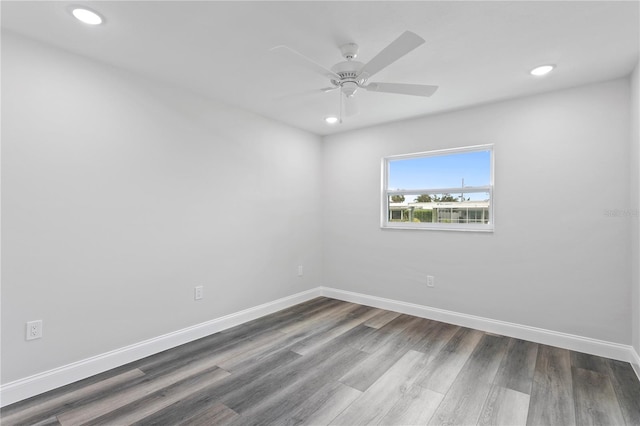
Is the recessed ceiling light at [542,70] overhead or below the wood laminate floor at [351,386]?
overhead

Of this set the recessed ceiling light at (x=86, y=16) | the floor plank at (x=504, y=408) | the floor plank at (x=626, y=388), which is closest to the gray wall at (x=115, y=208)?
the recessed ceiling light at (x=86, y=16)

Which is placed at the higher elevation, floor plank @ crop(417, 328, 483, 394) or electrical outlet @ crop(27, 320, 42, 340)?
electrical outlet @ crop(27, 320, 42, 340)

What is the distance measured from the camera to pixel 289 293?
406cm

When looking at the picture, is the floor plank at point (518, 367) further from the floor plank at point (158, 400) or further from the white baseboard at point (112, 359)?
the white baseboard at point (112, 359)

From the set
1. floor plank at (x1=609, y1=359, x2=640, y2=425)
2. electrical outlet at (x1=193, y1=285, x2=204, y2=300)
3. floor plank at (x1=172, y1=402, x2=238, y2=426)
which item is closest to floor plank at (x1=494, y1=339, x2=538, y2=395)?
floor plank at (x1=609, y1=359, x2=640, y2=425)

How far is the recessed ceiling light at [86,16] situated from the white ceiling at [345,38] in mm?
47

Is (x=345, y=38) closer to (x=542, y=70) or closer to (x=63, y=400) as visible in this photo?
(x=542, y=70)

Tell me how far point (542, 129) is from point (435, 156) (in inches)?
41.9

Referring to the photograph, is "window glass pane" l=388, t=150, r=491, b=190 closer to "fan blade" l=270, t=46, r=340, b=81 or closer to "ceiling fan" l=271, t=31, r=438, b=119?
"ceiling fan" l=271, t=31, r=438, b=119

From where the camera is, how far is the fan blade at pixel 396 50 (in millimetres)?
1578

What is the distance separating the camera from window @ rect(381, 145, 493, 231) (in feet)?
11.0

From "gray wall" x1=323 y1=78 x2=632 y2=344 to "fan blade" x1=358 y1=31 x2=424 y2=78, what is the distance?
6.27 ft

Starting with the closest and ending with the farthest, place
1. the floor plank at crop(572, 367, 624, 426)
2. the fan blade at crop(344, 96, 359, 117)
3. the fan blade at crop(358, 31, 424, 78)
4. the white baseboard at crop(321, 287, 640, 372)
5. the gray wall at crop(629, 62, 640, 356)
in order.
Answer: the fan blade at crop(358, 31, 424, 78), the floor plank at crop(572, 367, 624, 426), the gray wall at crop(629, 62, 640, 356), the fan blade at crop(344, 96, 359, 117), the white baseboard at crop(321, 287, 640, 372)

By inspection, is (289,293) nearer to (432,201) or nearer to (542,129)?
(432,201)
